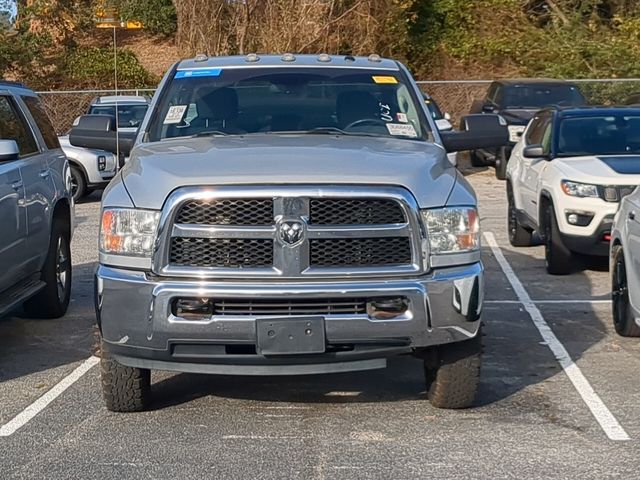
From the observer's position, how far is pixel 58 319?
9594mm

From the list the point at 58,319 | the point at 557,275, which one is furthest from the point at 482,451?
the point at 557,275

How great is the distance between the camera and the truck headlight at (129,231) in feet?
19.7

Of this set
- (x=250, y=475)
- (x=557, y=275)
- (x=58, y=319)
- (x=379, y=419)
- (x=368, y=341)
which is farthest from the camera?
(x=557, y=275)

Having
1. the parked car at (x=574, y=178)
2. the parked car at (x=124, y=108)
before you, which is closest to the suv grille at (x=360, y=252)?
the parked car at (x=574, y=178)

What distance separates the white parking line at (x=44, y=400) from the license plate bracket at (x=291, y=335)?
5.21ft

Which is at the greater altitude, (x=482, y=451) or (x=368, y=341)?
(x=368, y=341)

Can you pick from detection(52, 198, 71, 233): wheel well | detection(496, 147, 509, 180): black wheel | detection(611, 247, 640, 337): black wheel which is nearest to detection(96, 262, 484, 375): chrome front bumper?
detection(611, 247, 640, 337): black wheel

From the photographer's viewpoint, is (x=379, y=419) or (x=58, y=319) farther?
(x=58, y=319)

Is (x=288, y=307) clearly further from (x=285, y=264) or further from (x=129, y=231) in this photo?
(x=129, y=231)

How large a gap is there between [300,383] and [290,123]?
1.65 metres

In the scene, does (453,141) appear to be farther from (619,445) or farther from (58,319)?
(58,319)

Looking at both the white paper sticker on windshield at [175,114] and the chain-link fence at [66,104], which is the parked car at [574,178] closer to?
the white paper sticker on windshield at [175,114]

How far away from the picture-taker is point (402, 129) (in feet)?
24.2

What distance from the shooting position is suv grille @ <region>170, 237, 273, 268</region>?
596 cm
